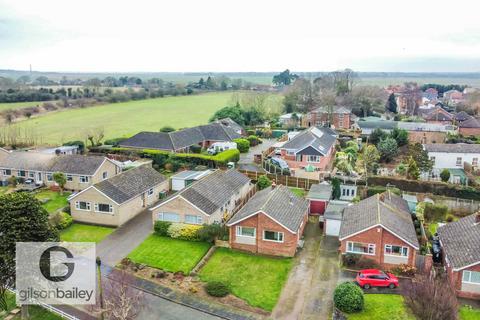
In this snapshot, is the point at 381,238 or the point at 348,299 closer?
the point at 348,299

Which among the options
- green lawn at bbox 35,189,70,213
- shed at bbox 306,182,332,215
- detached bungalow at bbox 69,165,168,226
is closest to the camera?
detached bungalow at bbox 69,165,168,226

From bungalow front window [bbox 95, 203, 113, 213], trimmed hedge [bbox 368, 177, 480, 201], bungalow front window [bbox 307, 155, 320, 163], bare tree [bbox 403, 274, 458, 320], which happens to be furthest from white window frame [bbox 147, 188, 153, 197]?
bare tree [bbox 403, 274, 458, 320]

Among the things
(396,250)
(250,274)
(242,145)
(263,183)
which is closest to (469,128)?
(242,145)

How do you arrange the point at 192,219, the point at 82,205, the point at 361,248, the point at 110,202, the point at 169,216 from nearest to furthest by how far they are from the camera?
1. the point at 361,248
2. the point at 192,219
3. the point at 169,216
4. the point at 110,202
5. the point at 82,205

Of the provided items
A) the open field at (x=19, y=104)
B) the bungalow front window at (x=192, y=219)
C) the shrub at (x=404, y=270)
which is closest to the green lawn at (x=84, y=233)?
the bungalow front window at (x=192, y=219)

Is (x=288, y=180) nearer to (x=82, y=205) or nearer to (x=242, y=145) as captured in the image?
(x=242, y=145)

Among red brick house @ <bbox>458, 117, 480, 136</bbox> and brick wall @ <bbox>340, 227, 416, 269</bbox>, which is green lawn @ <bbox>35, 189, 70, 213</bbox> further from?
red brick house @ <bbox>458, 117, 480, 136</bbox>
